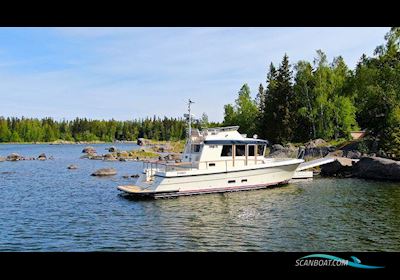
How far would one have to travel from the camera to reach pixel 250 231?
11328mm

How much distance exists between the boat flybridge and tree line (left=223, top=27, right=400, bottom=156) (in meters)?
12.2

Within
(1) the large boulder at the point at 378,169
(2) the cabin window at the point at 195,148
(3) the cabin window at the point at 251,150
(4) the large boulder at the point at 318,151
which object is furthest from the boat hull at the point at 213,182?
(4) the large boulder at the point at 318,151

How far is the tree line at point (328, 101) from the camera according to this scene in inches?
1218

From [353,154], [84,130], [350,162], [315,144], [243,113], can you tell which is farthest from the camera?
→ [84,130]

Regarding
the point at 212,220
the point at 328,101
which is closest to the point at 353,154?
the point at 328,101

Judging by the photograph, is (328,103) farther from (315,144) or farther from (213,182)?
(213,182)

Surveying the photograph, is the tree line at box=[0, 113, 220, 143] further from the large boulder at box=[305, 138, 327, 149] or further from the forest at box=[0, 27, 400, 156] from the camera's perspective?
the large boulder at box=[305, 138, 327, 149]

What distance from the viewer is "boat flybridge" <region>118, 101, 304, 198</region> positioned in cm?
1741

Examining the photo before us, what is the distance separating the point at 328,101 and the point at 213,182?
2118 cm

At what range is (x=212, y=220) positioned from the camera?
13.0 meters

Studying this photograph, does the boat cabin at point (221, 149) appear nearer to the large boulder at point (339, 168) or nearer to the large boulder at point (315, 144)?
the large boulder at point (339, 168)

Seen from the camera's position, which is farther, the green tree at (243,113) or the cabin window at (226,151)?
the green tree at (243,113)

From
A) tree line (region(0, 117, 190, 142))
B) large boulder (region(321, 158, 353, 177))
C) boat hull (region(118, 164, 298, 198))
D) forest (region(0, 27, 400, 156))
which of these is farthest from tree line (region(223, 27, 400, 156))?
tree line (region(0, 117, 190, 142))
